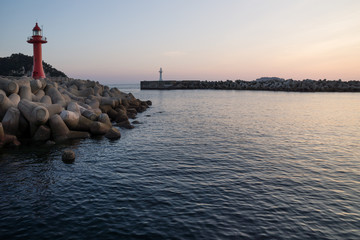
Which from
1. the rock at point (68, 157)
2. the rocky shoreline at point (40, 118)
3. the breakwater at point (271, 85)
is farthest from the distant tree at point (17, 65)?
the rock at point (68, 157)

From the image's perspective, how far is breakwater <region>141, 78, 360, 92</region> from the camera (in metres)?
94.1

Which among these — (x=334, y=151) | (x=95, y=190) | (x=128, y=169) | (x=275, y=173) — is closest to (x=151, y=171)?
(x=128, y=169)

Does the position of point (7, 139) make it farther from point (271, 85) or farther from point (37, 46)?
point (271, 85)

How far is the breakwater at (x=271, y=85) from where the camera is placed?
94125 mm

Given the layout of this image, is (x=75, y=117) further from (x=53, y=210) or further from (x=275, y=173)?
(x=275, y=173)

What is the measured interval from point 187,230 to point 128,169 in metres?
5.46

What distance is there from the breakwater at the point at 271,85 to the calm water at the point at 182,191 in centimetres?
8718

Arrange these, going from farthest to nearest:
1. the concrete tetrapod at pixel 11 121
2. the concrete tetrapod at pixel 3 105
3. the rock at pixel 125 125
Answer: the rock at pixel 125 125, the concrete tetrapod at pixel 3 105, the concrete tetrapod at pixel 11 121

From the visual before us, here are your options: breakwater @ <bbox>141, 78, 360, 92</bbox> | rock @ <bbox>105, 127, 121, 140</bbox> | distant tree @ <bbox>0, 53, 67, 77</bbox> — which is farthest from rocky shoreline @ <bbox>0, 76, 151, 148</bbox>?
breakwater @ <bbox>141, 78, 360, 92</bbox>

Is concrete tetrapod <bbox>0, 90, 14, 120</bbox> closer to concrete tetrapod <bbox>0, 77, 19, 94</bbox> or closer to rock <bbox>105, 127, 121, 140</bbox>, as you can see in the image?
concrete tetrapod <bbox>0, 77, 19, 94</bbox>

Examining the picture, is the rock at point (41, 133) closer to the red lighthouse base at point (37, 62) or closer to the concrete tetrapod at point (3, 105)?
the concrete tetrapod at point (3, 105)

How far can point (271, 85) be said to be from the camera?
104m

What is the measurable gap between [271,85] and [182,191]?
334 ft

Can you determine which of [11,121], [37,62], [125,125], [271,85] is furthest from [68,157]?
[271,85]
